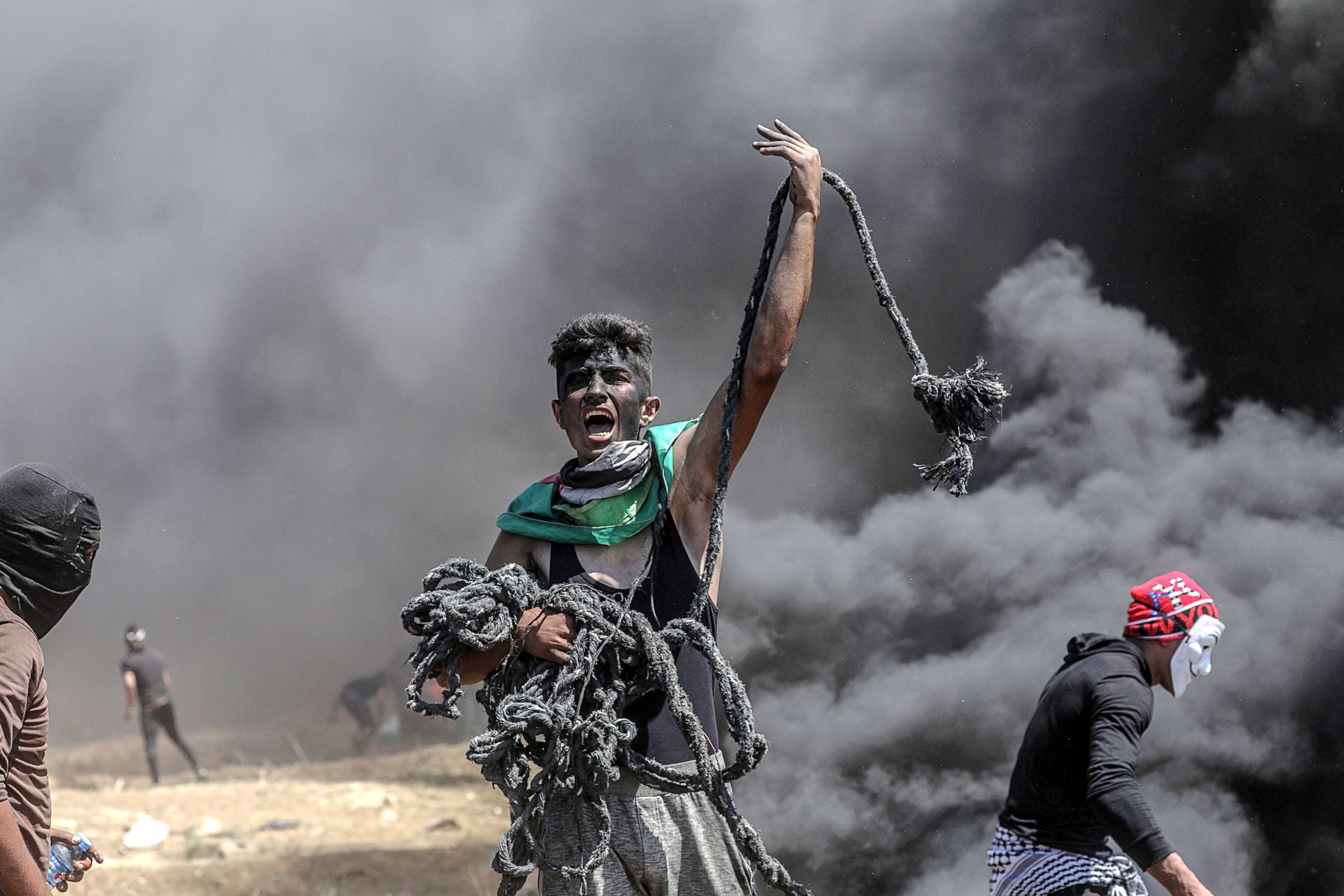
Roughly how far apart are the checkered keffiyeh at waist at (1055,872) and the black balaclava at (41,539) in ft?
7.88

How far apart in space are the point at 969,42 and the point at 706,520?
374 cm

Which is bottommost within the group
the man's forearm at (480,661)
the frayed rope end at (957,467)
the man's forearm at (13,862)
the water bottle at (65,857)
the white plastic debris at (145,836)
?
the man's forearm at (13,862)

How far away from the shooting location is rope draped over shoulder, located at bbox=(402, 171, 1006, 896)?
8.61ft

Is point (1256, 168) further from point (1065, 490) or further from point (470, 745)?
point (470, 745)

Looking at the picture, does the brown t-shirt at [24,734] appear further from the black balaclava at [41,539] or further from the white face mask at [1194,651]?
the white face mask at [1194,651]

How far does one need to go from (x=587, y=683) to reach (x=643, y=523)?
399 millimetres

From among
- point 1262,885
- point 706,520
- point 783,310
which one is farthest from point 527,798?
point 1262,885

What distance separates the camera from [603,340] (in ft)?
9.69

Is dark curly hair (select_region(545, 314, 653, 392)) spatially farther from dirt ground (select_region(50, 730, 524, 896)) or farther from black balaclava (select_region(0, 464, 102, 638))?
dirt ground (select_region(50, 730, 524, 896))

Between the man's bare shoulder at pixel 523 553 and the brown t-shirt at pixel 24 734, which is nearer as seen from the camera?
the brown t-shirt at pixel 24 734

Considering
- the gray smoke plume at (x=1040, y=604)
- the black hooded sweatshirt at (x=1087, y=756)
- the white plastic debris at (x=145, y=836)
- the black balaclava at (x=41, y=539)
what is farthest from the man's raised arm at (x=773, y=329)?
the white plastic debris at (x=145, y=836)

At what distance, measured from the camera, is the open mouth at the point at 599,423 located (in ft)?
9.46

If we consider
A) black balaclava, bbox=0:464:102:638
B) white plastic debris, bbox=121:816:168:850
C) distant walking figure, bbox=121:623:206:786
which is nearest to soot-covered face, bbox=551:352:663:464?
black balaclava, bbox=0:464:102:638

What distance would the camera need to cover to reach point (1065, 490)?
5.23 m
